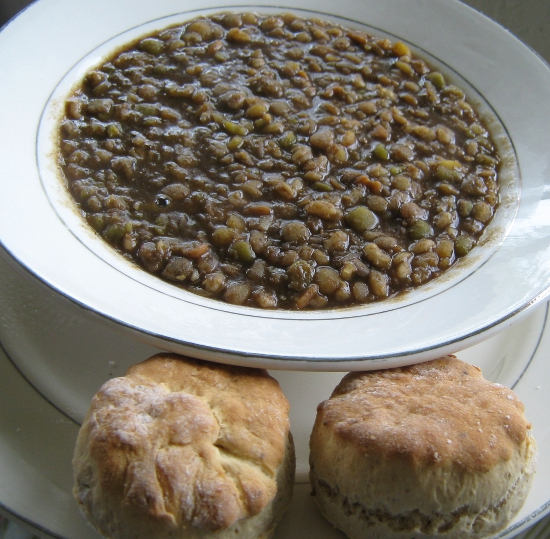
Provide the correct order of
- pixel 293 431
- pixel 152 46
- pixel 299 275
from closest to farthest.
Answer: pixel 293 431 < pixel 299 275 < pixel 152 46

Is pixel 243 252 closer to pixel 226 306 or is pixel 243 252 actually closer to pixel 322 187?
pixel 226 306

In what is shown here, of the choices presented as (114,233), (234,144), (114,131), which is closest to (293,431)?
(114,233)

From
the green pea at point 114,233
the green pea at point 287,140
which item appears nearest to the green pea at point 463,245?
the green pea at point 287,140

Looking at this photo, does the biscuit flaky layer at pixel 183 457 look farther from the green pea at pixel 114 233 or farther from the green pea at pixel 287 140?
the green pea at pixel 287 140

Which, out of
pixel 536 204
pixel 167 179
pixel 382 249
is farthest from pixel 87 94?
pixel 536 204

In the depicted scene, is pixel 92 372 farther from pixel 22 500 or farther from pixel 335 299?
pixel 335 299

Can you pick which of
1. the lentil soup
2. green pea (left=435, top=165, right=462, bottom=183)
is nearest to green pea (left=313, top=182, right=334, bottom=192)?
the lentil soup
